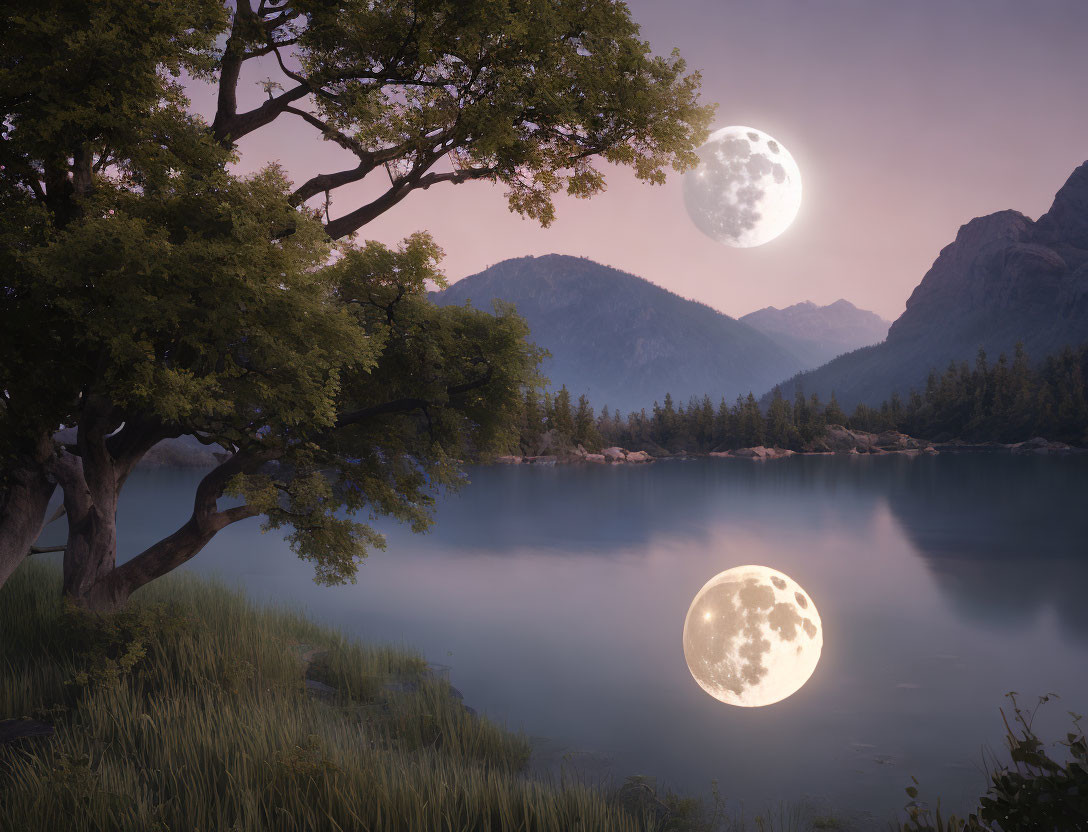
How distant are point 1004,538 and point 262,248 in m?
42.6

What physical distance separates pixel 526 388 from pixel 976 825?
10.5 metres

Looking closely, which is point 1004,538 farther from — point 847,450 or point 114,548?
point 847,450

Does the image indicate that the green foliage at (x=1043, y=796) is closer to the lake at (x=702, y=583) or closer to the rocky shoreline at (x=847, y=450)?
the lake at (x=702, y=583)

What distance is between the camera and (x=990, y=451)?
11925 centimetres

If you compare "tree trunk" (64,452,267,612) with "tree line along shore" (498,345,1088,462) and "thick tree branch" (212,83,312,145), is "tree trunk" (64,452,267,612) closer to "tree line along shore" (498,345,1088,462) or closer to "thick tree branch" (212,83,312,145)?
"thick tree branch" (212,83,312,145)

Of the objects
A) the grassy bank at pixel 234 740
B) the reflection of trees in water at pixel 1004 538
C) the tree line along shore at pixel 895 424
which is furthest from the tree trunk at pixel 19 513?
the tree line along shore at pixel 895 424

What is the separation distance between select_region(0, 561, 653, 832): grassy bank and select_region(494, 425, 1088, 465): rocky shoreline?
8706 cm

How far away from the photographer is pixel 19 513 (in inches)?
492

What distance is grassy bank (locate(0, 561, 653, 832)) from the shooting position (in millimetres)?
7340

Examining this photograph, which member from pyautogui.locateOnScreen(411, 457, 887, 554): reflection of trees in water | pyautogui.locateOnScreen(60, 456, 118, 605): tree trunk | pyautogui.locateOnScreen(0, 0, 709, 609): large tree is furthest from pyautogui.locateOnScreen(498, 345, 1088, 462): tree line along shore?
pyautogui.locateOnScreen(60, 456, 118, 605): tree trunk

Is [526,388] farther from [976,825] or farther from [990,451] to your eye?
[990,451]

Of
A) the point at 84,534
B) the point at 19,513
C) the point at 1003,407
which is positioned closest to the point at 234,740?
the point at 19,513

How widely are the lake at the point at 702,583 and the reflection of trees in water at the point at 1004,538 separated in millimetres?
206

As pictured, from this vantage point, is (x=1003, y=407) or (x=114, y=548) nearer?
(x=114, y=548)
